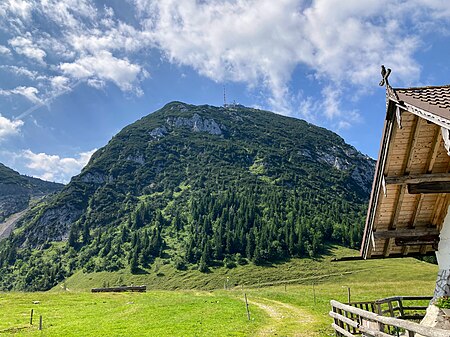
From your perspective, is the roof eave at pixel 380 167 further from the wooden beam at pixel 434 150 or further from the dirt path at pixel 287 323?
the dirt path at pixel 287 323

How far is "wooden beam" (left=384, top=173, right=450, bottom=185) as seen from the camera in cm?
1198

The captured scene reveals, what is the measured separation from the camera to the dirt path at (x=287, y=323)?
25606 millimetres

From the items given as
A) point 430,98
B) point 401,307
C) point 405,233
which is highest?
point 430,98

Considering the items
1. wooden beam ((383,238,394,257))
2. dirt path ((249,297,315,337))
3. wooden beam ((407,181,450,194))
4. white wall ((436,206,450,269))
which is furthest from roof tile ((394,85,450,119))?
dirt path ((249,297,315,337))

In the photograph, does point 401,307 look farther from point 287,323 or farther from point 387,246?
point 287,323

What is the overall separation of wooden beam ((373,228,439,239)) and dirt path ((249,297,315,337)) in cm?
1256

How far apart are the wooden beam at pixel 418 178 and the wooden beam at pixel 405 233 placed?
3.37 meters

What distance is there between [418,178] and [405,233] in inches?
146

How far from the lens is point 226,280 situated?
124 m

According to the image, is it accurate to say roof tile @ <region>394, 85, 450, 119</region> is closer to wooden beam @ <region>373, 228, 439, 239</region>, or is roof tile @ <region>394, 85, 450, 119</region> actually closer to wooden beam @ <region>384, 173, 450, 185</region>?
wooden beam @ <region>384, 173, 450, 185</region>

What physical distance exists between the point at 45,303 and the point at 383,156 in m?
56.9

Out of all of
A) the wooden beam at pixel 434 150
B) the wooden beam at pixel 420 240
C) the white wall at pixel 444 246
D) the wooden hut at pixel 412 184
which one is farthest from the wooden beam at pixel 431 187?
the wooden beam at pixel 420 240

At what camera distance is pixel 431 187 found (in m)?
12.0

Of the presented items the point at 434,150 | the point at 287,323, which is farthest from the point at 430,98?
the point at 287,323
